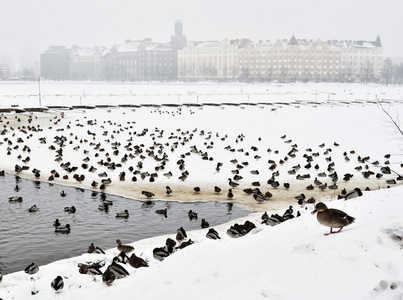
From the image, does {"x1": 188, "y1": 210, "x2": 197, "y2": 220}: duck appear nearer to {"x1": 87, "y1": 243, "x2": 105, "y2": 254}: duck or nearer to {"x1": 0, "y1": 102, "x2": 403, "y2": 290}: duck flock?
{"x1": 0, "y1": 102, "x2": 403, "y2": 290}: duck flock

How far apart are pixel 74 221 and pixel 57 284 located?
6.72 m

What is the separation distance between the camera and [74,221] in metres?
16.9

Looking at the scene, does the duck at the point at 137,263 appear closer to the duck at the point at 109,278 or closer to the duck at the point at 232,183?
the duck at the point at 109,278

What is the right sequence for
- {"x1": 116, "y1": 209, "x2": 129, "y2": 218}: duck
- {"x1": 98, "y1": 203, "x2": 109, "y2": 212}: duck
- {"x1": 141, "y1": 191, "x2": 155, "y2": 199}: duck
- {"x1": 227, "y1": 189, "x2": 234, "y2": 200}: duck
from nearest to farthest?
{"x1": 116, "y1": 209, "x2": 129, "y2": 218}: duck
{"x1": 98, "y1": 203, "x2": 109, "y2": 212}: duck
{"x1": 227, "y1": 189, "x2": 234, "y2": 200}: duck
{"x1": 141, "y1": 191, "x2": 155, "y2": 199}: duck

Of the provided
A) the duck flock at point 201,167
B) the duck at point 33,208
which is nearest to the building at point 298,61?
the duck flock at point 201,167

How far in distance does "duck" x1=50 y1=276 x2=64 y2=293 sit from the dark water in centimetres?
279

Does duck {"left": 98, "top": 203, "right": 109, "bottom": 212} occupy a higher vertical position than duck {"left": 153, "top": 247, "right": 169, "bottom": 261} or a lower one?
lower

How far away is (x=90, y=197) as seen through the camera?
20.2 meters

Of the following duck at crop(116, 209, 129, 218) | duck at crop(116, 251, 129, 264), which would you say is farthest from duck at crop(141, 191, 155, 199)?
duck at crop(116, 251, 129, 264)

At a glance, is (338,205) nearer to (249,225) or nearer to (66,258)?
(249,225)

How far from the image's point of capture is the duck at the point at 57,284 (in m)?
10.3

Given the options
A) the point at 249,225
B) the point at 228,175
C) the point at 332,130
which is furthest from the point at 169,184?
the point at 332,130

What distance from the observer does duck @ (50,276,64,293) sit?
33.9 ft

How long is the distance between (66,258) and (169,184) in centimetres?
948
